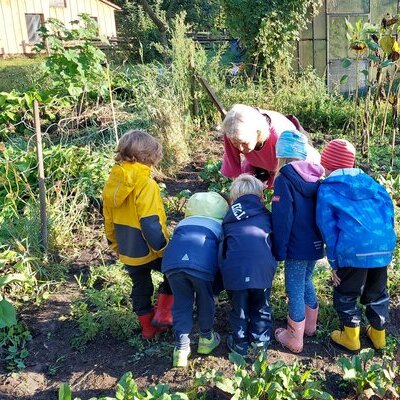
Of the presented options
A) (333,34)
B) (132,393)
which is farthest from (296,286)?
(333,34)

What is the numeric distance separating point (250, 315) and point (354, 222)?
2.71 feet

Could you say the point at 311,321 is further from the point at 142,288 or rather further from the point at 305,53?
the point at 305,53

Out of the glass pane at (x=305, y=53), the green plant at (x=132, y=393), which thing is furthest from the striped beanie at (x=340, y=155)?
the glass pane at (x=305, y=53)

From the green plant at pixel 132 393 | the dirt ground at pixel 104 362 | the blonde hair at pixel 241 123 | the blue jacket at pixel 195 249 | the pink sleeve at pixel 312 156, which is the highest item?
the blonde hair at pixel 241 123

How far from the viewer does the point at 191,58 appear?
7.02 metres

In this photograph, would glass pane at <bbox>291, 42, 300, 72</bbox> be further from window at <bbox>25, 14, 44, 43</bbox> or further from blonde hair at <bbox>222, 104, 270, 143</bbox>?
window at <bbox>25, 14, 44, 43</bbox>

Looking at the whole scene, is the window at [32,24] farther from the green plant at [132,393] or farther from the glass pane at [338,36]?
the green plant at [132,393]

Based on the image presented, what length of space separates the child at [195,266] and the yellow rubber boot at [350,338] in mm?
798

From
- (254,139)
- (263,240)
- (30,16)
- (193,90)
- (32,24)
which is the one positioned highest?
(30,16)

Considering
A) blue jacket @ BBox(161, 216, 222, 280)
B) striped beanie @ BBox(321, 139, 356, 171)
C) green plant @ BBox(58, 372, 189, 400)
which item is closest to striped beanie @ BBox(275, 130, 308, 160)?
striped beanie @ BBox(321, 139, 356, 171)

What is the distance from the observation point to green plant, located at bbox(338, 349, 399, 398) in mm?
2387

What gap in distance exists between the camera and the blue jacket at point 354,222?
262 centimetres

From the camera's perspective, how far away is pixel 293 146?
276 centimetres

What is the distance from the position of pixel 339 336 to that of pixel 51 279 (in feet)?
7.35
